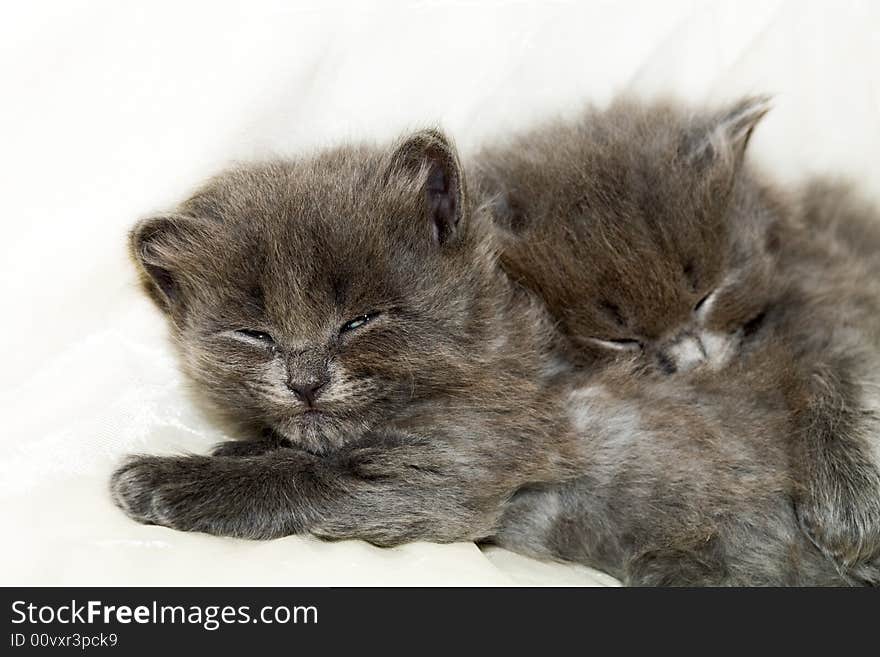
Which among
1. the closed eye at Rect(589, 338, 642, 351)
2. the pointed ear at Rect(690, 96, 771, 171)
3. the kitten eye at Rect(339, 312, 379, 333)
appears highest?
the pointed ear at Rect(690, 96, 771, 171)

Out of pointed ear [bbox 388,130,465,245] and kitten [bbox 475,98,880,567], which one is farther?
kitten [bbox 475,98,880,567]

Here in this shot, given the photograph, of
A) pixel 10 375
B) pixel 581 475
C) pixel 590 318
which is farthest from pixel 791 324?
pixel 10 375

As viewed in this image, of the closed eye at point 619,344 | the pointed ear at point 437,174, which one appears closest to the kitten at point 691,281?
the closed eye at point 619,344

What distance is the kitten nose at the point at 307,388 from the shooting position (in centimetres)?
179

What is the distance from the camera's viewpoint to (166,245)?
6.34 ft

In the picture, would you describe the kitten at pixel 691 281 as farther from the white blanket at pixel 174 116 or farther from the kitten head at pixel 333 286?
the white blanket at pixel 174 116

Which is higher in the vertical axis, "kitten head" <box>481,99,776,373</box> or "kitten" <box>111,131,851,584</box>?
"kitten head" <box>481,99,776,373</box>

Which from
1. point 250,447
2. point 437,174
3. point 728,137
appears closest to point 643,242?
point 728,137

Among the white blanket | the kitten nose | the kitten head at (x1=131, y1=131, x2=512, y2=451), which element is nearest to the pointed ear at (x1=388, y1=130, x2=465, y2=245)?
the kitten head at (x1=131, y1=131, x2=512, y2=451)

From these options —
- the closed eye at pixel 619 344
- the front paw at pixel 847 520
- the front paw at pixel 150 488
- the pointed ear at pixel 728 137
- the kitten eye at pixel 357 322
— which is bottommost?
the front paw at pixel 847 520

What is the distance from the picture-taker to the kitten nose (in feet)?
5.87

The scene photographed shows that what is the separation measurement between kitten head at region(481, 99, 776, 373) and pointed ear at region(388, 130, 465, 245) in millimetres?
195

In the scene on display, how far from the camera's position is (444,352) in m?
1.85

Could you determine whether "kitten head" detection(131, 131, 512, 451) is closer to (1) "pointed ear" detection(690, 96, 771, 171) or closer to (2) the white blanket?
(2) the white blanket
